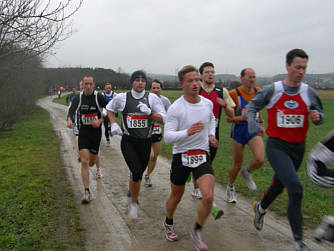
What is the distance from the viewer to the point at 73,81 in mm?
76250

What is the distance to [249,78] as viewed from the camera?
18.5ft

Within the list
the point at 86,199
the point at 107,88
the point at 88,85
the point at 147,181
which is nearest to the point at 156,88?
the point at 88,85

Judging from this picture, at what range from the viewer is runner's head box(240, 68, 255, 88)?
566 centimetres

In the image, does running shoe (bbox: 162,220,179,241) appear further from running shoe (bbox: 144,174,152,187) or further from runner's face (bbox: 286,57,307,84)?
running shoe (bbox: 144,174,152,187)

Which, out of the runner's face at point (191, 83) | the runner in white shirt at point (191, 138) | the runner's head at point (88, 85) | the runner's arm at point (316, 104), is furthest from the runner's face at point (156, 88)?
the runner's arm at point (316, 104)

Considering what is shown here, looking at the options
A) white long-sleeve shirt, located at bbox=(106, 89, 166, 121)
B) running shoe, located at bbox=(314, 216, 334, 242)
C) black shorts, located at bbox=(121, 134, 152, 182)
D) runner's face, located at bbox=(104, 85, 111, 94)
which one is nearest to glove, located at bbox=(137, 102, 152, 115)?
white long-sleeve shirt, located at bbox=(106, 89, 166, 121)

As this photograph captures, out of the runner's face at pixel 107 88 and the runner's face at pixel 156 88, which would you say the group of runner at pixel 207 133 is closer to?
the runner's face at pixel 156 88

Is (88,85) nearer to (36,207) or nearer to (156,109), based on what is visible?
(156,109)

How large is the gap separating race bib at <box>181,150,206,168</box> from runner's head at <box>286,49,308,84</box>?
1.48 metres

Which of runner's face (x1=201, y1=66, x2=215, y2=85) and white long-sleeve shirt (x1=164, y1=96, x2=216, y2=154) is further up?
runner's face (x1=201, y1=66, x2=215, y2=85)

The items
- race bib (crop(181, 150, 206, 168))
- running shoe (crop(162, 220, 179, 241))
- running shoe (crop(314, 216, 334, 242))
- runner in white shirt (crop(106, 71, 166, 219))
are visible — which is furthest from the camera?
runner in white shirt (crop(106, 71, 166, 219))

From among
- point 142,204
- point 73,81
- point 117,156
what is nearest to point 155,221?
point 142,204

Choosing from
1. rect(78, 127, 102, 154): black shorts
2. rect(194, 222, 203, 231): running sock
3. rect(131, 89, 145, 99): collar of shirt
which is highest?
rect(131, 89, 145, 99): collar of shirt

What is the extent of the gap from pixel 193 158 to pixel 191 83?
94 cm
